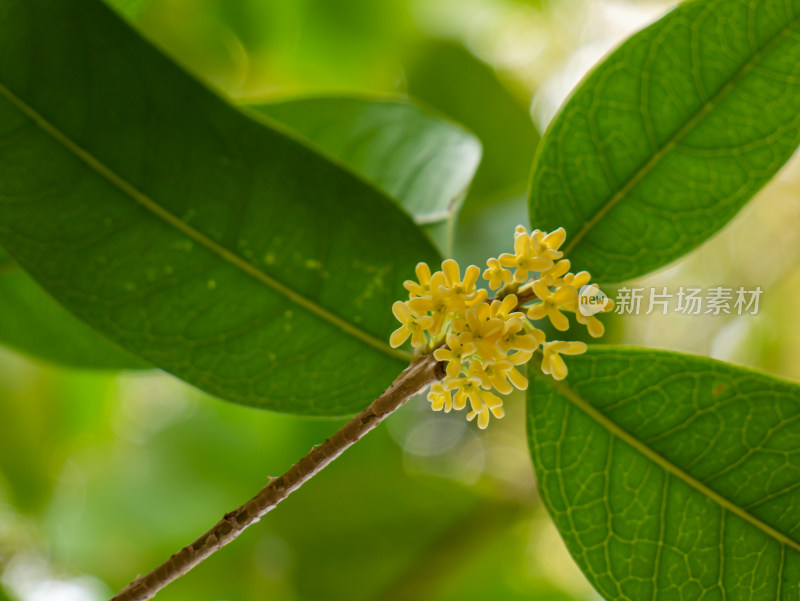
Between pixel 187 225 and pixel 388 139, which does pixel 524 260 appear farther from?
pixel 388 139

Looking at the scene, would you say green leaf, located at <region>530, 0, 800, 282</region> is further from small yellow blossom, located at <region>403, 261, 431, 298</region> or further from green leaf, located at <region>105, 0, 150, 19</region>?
green leaf, located at <region>105, 0, 150, 19</region>

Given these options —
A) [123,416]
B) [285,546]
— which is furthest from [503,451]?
[123,416]

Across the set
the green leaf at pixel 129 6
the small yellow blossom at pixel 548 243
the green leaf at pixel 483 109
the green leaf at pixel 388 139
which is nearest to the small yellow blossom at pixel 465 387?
the small yellow blossom at pixel 548 243

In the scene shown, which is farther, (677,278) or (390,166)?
(677,278)

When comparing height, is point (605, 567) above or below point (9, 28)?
below

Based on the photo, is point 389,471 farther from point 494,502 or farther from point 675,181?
point 675,181

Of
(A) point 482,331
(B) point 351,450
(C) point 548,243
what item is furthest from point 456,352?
(B) point 351,450

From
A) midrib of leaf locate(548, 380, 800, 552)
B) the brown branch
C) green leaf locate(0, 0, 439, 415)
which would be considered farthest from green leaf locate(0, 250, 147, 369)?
midrib of leaf locate(548, 380, 800, 552)
